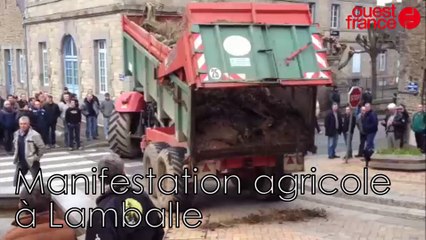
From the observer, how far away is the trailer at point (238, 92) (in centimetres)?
758

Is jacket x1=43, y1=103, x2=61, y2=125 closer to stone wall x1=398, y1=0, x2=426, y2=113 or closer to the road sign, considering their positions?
the road sign

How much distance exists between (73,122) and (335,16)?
76.3 feet

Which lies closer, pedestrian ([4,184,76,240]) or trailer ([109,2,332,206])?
pedestrian ([4,184,76,240])

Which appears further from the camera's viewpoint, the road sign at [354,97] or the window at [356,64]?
the window at [356,64]

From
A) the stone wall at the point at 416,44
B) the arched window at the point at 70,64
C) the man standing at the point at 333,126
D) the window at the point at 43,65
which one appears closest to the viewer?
the stone wall at the point at 416,44

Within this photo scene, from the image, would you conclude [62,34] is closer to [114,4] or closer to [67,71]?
[67,71]

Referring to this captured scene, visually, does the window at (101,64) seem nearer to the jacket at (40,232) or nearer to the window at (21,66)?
the window at (21,66)

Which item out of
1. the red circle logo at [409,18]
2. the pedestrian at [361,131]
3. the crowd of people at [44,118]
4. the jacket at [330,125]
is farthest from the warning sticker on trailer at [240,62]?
the crowd of people at [44,118]

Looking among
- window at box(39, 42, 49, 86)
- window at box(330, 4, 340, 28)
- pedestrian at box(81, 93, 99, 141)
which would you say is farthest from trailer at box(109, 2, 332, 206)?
window at box(330, 4, 340, 28)

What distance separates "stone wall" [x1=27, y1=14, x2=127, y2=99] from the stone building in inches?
94.5

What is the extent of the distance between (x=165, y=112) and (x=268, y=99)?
2061 mm

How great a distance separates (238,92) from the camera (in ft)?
27.0

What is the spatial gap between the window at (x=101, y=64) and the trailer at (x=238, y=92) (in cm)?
1120

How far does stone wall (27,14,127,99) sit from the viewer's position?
1930 cm
